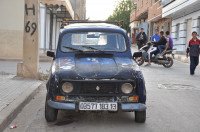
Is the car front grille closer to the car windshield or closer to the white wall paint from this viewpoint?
the car windshield

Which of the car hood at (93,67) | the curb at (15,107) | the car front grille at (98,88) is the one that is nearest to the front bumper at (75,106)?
the car front grille at (98,88)

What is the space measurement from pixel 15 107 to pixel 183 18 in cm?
2592

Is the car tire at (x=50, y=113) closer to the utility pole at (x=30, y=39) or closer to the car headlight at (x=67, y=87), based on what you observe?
the car headlight at (x=67, y=87)

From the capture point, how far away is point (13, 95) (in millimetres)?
6957

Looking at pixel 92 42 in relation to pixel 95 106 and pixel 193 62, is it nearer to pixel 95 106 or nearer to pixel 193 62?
pixel 95 106

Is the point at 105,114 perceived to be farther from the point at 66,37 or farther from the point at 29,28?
the point at 29,28

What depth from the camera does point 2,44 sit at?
1689 centimetres

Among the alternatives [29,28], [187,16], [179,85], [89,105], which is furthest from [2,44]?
[187,16]

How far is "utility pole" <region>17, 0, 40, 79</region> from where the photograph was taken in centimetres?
991

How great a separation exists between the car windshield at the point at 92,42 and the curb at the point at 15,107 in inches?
50.9

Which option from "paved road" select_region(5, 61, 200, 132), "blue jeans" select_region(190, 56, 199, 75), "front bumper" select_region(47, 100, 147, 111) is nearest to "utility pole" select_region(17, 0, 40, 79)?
"paved road" select_region(5, 61, 200, 132)

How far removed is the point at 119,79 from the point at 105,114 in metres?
1.16

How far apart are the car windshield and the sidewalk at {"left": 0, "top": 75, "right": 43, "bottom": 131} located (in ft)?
4.38

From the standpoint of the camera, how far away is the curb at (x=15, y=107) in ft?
16.7
